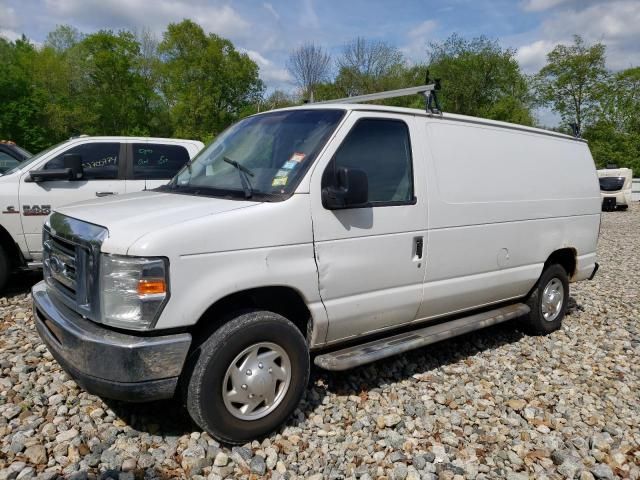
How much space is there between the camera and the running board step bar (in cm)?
340

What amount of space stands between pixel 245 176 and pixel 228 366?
1273 millimetres

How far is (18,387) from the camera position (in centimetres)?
370

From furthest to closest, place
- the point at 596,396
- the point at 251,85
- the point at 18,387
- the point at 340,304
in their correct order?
the point at 251,85 < the point at 596,396 < the point at 18,387 < the point at 340,304

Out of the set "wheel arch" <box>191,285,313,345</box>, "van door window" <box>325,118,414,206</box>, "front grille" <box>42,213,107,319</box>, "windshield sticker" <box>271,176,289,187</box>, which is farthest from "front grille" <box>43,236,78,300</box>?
"van door window" <box>325,118,414,206</box>

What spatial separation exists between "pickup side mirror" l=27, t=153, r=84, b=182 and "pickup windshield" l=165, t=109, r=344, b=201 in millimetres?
2893

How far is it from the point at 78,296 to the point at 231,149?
5.36 ft

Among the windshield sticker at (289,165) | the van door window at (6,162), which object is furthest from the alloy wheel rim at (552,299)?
the van door window at (6,162)

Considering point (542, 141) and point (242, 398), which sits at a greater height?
point (542, 141)

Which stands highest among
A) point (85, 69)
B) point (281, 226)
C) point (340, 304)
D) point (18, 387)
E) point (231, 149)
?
point (85, 69)


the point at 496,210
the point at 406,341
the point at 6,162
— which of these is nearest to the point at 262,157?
the point at 406,341

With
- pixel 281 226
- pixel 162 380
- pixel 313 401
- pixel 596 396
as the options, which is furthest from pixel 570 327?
pixel 162 380

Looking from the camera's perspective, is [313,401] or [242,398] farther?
[313,401]

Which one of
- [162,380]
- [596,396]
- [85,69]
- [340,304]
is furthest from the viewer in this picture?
[85,69]

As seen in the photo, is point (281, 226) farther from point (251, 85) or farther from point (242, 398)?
point (251, 85)
